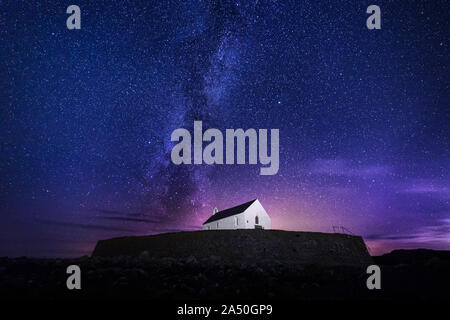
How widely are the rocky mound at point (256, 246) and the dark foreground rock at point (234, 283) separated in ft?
15.7

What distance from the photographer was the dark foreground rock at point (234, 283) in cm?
1313

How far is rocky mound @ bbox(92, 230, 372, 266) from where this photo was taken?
82.4 feet

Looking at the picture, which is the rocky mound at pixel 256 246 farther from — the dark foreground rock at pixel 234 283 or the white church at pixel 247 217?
the white church at pixel 247 217

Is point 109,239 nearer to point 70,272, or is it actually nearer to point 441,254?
point 70,272

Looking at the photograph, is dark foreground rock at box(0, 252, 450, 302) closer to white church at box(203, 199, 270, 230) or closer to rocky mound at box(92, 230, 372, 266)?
A: rocky mound at box(92, 230, 372, 266)

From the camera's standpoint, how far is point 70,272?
1633cm

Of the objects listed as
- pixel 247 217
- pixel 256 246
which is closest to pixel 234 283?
pixel 256 246

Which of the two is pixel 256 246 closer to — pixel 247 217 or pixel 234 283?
pixel 247 217

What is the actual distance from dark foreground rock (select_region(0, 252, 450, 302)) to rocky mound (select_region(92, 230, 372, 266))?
4.77m

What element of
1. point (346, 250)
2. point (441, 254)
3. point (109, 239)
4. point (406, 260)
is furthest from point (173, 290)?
point (441, 254)

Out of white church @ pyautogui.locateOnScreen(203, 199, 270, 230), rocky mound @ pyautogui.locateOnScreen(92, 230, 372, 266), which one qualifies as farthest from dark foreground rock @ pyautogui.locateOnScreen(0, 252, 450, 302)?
white church @ pyautogui.locateOnScreen(203, 199, 270, 230)

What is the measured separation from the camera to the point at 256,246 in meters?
25.4
